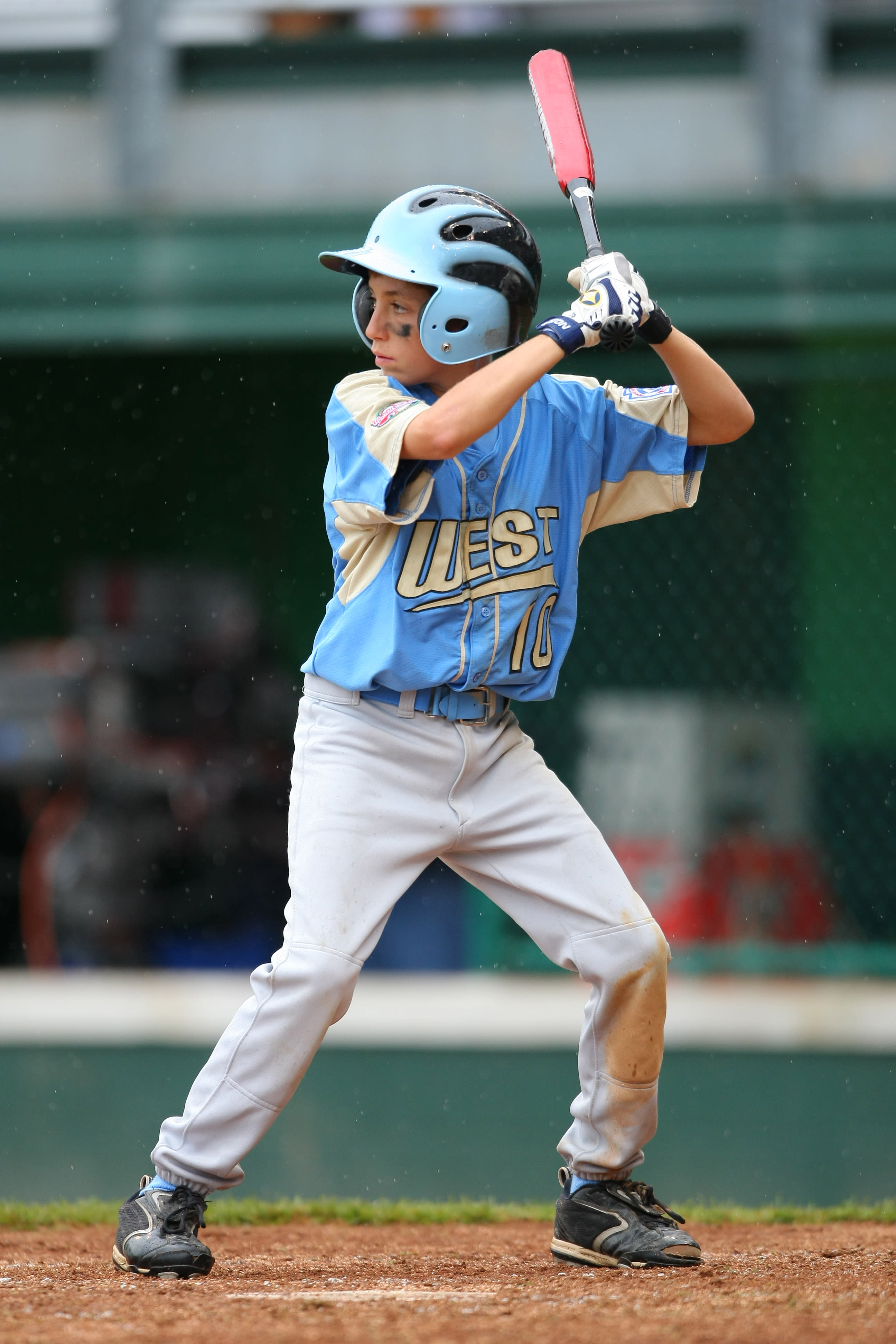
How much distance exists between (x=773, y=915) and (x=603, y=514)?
2208mm

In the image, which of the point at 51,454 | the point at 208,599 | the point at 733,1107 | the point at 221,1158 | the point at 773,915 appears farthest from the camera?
the point at 208,599

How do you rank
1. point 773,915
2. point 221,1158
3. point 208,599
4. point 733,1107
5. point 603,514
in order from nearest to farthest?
point 221,1158
point 603,514
point 733,1107
point 773,915
point 208,599

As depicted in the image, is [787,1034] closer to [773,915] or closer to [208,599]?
[773,915]

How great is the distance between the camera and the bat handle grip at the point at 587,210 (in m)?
2.72

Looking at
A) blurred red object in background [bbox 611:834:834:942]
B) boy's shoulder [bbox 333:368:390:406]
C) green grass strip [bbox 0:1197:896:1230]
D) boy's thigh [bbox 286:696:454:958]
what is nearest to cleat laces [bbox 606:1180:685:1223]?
boy's thigh [bbox 286:696:454:958]

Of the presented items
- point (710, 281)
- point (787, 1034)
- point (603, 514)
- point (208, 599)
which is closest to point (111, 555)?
point (208, 599)

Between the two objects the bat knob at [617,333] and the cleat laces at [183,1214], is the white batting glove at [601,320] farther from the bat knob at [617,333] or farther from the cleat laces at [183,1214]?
the cleat laces at [183,1214]

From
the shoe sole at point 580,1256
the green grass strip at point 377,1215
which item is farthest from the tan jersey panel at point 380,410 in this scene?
the green grass strip at point 377,1215

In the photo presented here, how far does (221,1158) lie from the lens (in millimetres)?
2617

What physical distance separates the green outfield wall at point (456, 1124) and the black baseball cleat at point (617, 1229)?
164 centimetres

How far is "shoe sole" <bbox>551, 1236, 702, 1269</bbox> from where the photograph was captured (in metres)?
2.71

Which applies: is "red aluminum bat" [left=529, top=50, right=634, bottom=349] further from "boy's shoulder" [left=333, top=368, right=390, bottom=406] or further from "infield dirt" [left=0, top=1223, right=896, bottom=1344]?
"infield dirt" [left=0, top=1223, right=896, bottom=1344]

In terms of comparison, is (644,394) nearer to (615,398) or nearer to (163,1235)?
(615,398)

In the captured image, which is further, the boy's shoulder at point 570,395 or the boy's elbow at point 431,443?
the boy's shoulder at point 570,395
